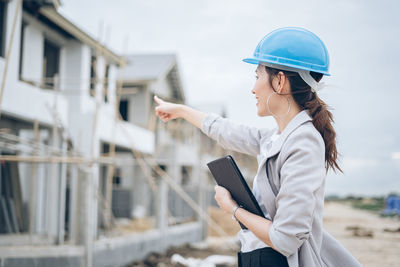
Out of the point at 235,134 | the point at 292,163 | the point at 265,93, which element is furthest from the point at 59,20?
the point at 292,163

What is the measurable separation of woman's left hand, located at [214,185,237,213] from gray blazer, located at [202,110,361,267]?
0.48ft

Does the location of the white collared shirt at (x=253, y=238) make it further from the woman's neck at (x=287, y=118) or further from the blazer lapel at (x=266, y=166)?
the woman's neck at (x=287, y=118)

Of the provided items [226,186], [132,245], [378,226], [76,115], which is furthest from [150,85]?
[226,186]

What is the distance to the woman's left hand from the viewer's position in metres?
1.88

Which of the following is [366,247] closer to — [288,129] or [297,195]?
[288,129]

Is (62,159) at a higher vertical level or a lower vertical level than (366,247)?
higher

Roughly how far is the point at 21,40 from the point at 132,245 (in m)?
4.87

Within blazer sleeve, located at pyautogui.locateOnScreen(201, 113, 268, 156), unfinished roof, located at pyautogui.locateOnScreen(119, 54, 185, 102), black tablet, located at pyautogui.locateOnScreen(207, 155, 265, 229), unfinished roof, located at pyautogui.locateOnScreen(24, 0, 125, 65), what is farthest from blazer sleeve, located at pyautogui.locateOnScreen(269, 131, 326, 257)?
unfinished roof, located at pyautogui.locateOnScreen(119, 54, 185, 102)

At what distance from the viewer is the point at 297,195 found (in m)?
1.61

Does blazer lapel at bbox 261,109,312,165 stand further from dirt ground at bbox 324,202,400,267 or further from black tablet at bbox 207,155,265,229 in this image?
dirt ground at bbox 324,202,400,267

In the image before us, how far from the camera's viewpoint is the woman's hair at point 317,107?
184cm

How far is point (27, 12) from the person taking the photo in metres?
9.64

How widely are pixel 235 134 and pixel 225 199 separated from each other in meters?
0.42

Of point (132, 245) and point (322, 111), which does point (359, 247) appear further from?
point (322, 111)
